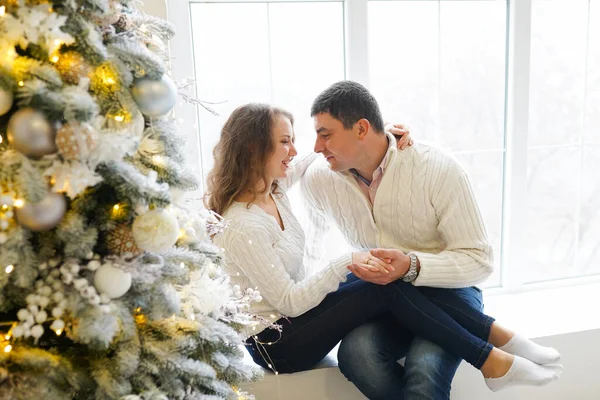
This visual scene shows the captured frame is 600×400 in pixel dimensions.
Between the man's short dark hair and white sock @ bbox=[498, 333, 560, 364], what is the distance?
0.84 m

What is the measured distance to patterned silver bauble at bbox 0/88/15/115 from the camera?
1.12m

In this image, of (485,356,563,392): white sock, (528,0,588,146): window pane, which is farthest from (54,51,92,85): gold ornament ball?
(528,0,588,146): window pane

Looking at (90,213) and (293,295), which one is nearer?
(90,213)

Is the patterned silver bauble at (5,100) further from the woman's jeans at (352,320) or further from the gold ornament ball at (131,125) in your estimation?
the woman's jeans at (352,320)

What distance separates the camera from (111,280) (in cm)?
123

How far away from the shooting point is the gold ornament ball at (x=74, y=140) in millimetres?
1163

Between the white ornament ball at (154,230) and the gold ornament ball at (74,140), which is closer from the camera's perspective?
the gold ornament ball at (74,140)

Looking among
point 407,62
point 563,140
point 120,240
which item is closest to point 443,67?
point 407,62

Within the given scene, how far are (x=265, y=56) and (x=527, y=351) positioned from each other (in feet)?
4.54

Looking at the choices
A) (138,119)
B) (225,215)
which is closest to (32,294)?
(138,119)

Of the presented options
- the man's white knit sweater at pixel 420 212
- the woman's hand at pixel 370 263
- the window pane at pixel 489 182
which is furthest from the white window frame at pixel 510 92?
the woman's hand at pixel 370 263

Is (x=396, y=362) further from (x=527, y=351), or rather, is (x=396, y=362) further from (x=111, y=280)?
(x=111, y=280)

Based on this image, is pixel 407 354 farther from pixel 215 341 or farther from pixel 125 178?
pixel 125 178

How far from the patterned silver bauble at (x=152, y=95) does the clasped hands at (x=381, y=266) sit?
89 cm
